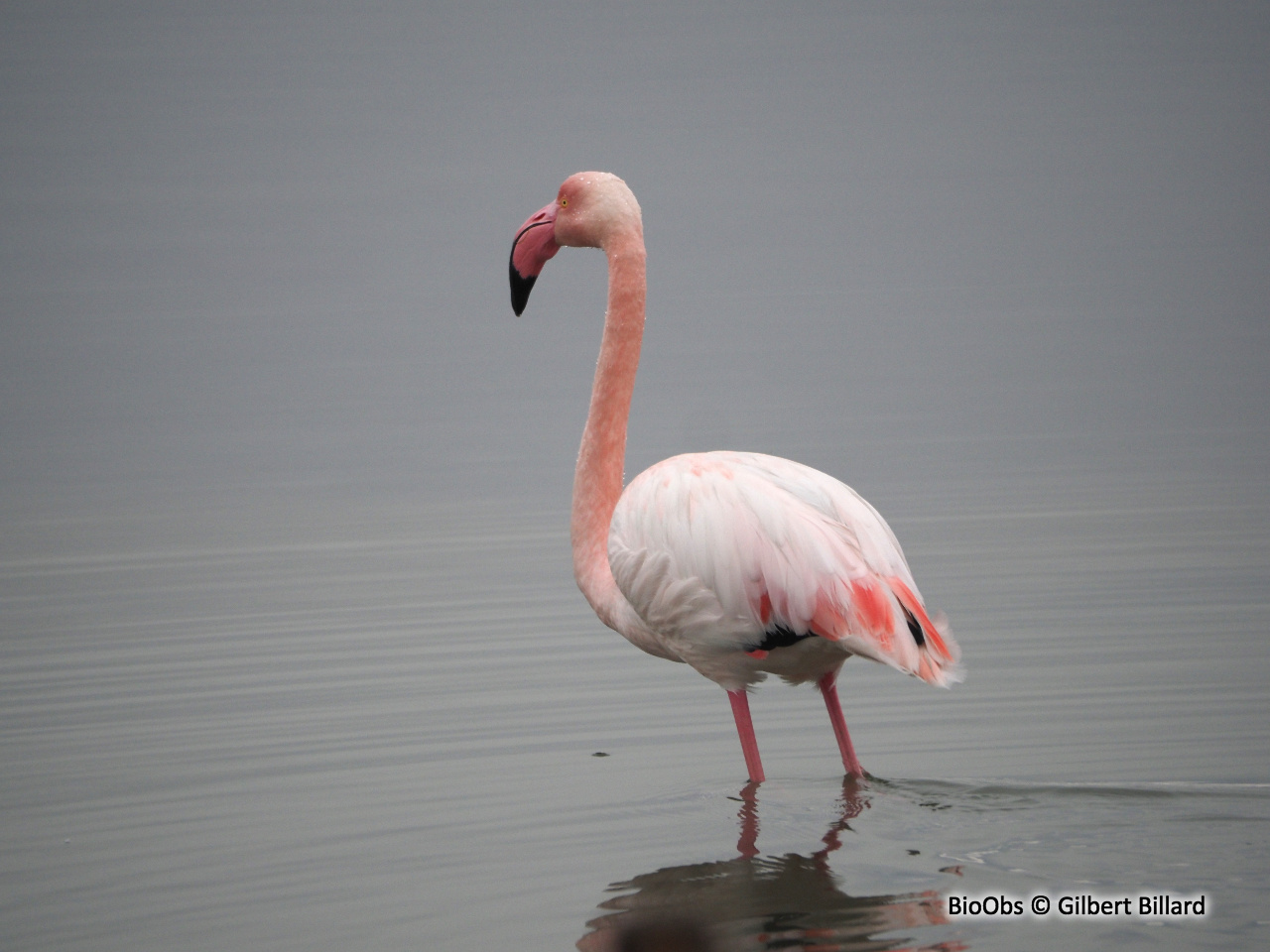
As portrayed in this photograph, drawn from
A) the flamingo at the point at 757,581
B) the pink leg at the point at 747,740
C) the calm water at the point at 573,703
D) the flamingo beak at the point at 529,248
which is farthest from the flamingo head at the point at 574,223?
the calm water at the point at 573,703

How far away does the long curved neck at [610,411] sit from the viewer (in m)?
5.96

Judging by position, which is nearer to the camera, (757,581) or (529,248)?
(757,581)

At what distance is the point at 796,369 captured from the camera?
136ft

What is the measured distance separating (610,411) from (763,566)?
4.27 feet

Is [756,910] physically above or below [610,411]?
below

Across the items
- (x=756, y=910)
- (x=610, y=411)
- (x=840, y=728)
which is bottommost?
(x=756, y=910)

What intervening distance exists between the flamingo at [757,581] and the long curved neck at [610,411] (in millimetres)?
63

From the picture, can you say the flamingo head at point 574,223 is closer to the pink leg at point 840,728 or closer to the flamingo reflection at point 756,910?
the pink leg at point 840,728

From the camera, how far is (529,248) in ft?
20.9

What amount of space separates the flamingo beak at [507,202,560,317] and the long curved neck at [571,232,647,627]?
29cm

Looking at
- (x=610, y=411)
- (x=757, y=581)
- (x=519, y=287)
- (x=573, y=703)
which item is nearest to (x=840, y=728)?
(x=757, y=581)

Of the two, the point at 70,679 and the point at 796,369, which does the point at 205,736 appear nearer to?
the point at 70,679

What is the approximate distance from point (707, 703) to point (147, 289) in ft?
370

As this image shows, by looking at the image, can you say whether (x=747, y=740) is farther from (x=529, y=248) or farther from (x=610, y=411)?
(x=529, y=248)
